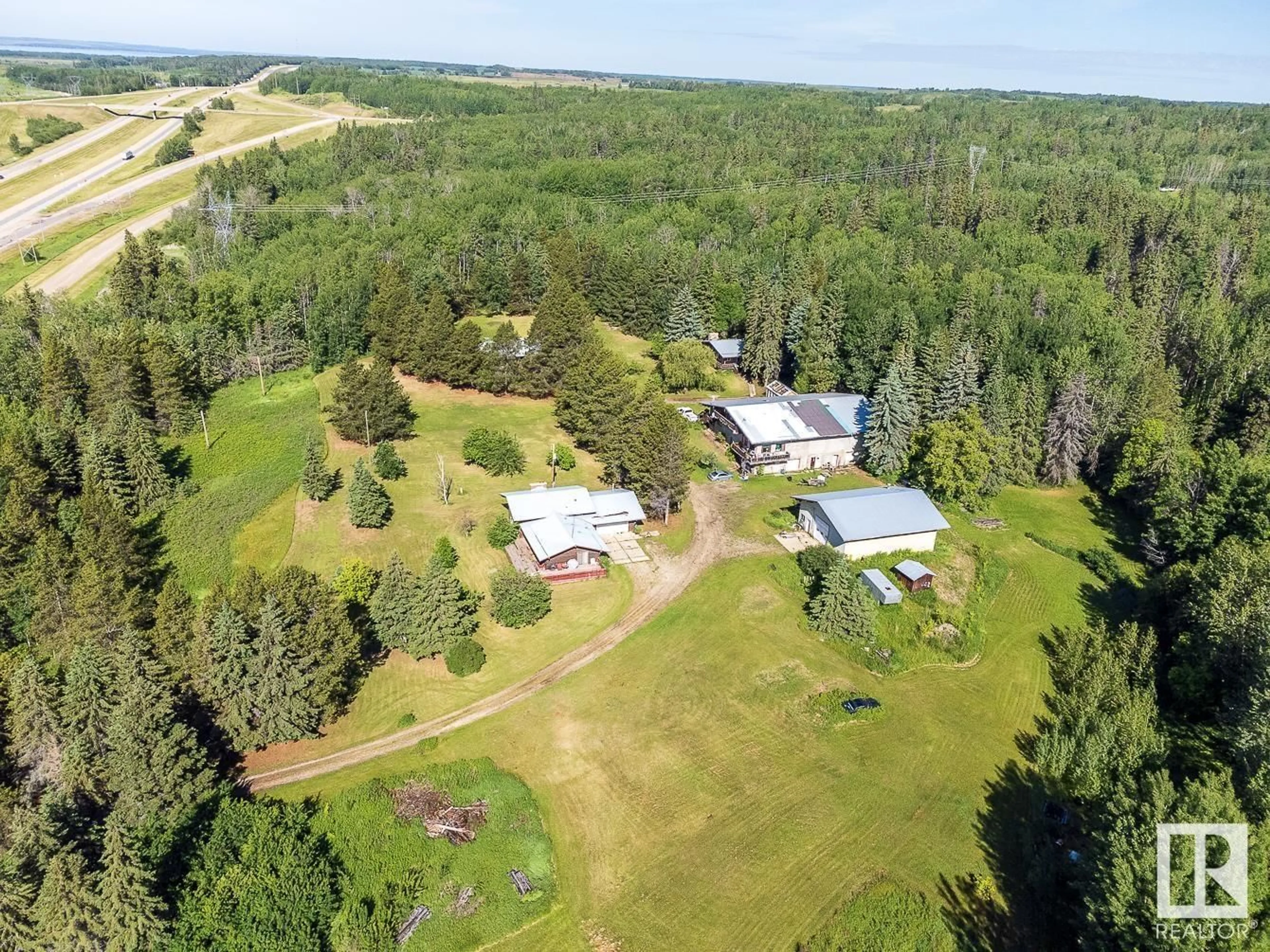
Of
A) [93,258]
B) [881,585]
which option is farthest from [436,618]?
[93,258]

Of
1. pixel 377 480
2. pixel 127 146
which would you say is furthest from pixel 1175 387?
pixel 127 146

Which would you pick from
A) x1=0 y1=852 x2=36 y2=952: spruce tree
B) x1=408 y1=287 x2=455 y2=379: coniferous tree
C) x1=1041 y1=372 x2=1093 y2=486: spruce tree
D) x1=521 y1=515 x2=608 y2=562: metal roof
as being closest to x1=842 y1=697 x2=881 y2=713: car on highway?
x1=521 y1=515 x2=608 y2=562: metal roof

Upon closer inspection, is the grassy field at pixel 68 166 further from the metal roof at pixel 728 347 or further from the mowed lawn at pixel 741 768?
the mowed lawn at pixel 741 768

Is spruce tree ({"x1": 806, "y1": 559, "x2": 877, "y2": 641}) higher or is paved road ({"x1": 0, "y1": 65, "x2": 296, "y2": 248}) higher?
paved road ({"x1": 0, "y1": 65, "x2": 296, "y2": 248})

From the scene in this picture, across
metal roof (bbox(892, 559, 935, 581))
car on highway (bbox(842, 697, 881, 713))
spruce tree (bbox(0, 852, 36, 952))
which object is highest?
spruce tree (bbox(0, 852, 36, 952))

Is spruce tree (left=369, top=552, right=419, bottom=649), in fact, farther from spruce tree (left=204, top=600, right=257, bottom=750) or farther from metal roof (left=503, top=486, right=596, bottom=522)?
metal roof (left=503, top=486, right=596, bottom=522)

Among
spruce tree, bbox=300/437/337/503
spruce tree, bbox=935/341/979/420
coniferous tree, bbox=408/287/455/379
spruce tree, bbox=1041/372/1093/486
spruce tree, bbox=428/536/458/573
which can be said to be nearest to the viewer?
spruce tree, bbox=428/536/458/573
